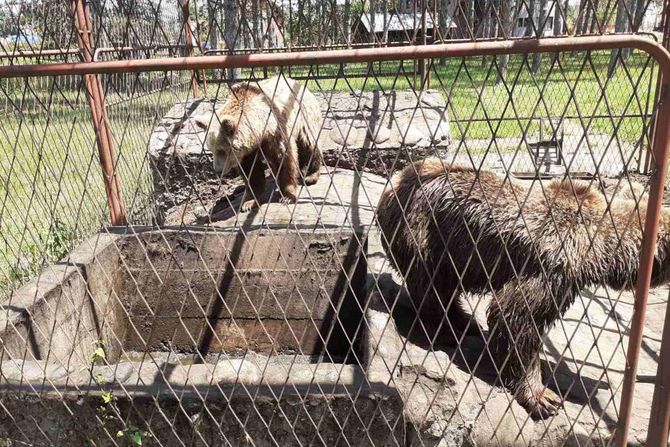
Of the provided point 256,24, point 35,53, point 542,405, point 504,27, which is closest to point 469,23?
point 504,27

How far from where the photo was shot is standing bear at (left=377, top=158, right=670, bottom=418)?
3.00m

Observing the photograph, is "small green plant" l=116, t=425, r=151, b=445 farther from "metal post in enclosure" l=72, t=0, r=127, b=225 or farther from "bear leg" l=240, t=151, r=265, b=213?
"bear leg" l=240, t=151, r=265, b=213

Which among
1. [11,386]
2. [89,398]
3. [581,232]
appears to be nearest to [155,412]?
[89,398]

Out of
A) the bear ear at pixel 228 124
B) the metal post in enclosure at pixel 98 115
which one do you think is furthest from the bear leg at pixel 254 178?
the metal post in enclosure at pixel 98 115

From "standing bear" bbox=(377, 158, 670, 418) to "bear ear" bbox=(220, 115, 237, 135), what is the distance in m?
2.39

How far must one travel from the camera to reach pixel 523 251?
10.4ft

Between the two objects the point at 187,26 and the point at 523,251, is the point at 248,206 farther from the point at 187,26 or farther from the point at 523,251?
the point at 523,251

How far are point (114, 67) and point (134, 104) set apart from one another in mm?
4620

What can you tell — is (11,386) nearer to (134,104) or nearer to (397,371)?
(397,371)

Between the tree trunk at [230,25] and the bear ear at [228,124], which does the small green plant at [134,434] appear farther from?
the bear ear at [228,124]

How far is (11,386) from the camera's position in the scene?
2.69 m

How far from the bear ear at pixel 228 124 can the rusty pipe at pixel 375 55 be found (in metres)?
3.08

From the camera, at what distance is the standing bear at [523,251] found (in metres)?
3.00

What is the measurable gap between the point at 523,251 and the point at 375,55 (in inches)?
62.7
